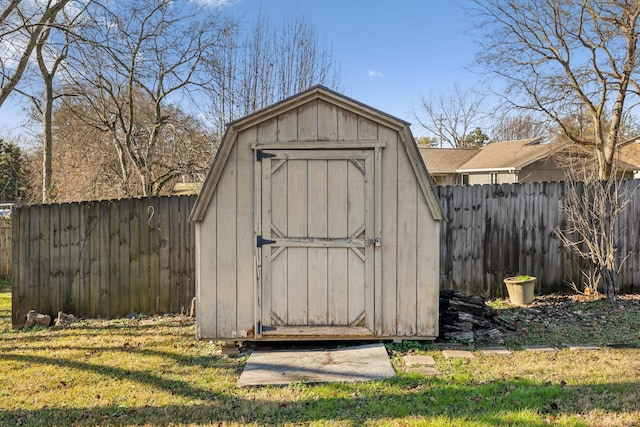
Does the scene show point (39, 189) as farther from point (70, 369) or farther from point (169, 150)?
point (70, 369)

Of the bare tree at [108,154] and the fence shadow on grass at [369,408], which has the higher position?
the bare tree at [108,154]

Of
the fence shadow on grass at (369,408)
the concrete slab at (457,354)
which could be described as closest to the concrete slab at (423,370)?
the fence shadow on grass at (369,408)

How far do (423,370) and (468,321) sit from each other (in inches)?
53.9

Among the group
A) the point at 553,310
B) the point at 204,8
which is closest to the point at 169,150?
the point at 204,8

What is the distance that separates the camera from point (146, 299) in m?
6.59

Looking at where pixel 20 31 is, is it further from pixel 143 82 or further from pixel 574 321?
pixel 574 321

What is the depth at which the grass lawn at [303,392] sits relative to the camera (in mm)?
3293

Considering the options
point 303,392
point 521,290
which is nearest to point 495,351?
point 303,392

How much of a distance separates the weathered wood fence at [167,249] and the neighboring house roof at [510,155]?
11.2m

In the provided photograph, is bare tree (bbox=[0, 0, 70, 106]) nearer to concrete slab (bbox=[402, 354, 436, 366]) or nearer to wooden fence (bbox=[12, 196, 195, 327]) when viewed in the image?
wooden fence (bbox=[12, 196, 195, 327])

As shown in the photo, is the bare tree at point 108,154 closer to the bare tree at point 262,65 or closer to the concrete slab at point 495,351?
the bare tree at point 262,65

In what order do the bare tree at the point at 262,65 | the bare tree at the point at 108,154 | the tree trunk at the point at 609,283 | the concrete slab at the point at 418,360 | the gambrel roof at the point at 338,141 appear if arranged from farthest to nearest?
the bare tree at the point at 108,154, the bare tree at the point at 262,65, the tree trunk at the point at 609,283, the gambrel roof at the point at 338,141, the concrete slab at the point at 418,360

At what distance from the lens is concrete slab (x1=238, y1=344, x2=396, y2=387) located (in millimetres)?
4098

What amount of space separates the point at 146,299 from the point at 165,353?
1870 millimetres
